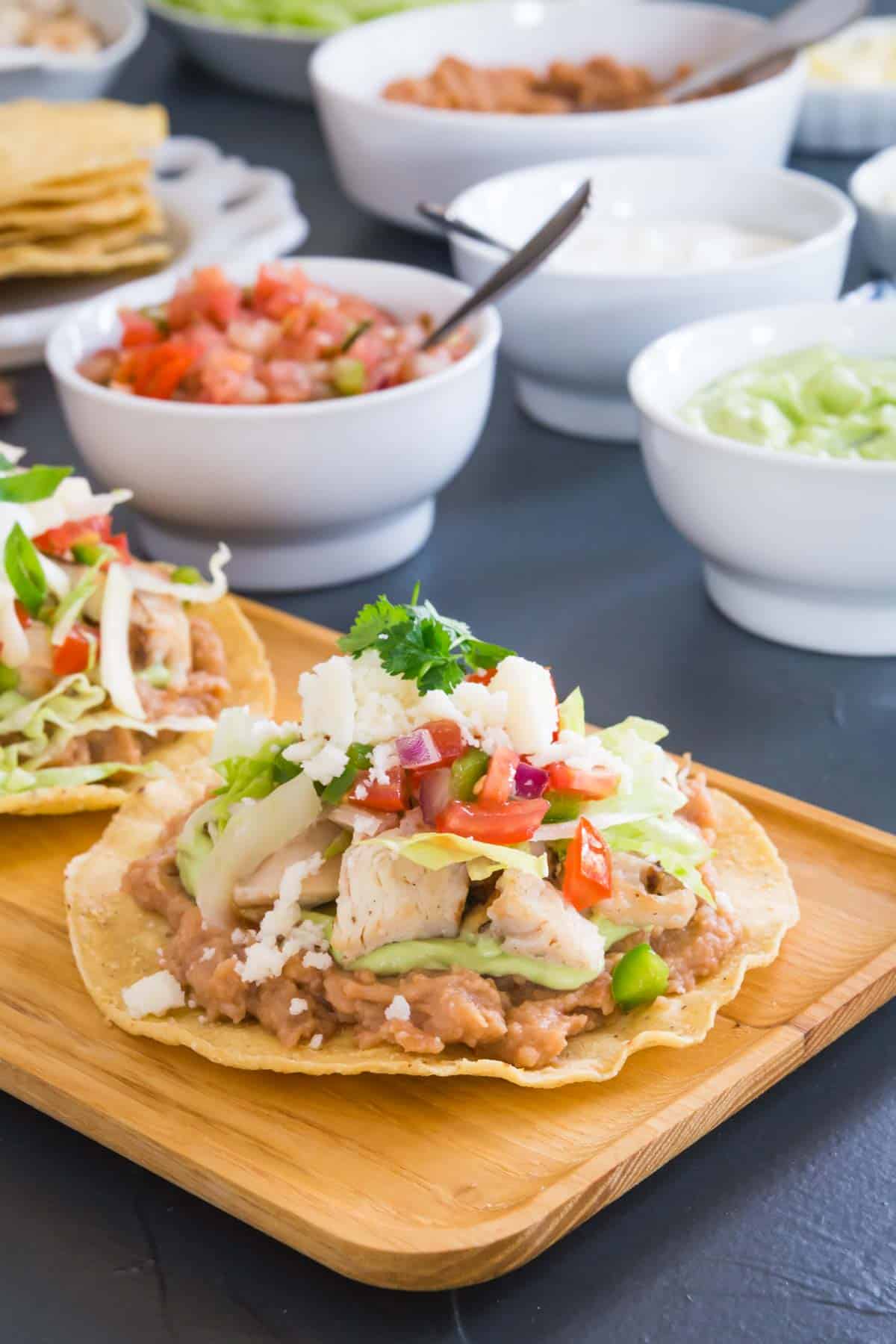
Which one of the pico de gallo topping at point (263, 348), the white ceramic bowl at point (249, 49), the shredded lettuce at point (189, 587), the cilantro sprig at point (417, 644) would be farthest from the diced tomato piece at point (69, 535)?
the white ceramic bowl at point (249, 49)

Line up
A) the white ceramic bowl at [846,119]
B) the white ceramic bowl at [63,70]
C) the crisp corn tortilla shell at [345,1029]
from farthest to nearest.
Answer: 1. the white ceramic bowl at [63,70]
2. the white ceramic bowl at [846,119]
3. the crisp corn tortilla shell at [345,1029]

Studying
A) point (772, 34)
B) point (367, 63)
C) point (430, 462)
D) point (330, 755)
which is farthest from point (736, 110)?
point (330, 755)

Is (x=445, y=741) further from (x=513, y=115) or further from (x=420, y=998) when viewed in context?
(x=513, y=115)

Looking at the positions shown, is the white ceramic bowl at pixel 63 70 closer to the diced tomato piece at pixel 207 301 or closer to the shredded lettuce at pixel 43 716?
the diced tomato piece at pixel 207 301

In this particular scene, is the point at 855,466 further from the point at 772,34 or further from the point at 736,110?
the point at 772,34

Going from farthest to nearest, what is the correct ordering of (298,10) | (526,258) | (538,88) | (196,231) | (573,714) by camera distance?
(298,10) → (538,88) → (196,231) → (526,258) → (573,714)

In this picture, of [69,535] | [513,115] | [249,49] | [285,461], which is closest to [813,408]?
[285,461]
